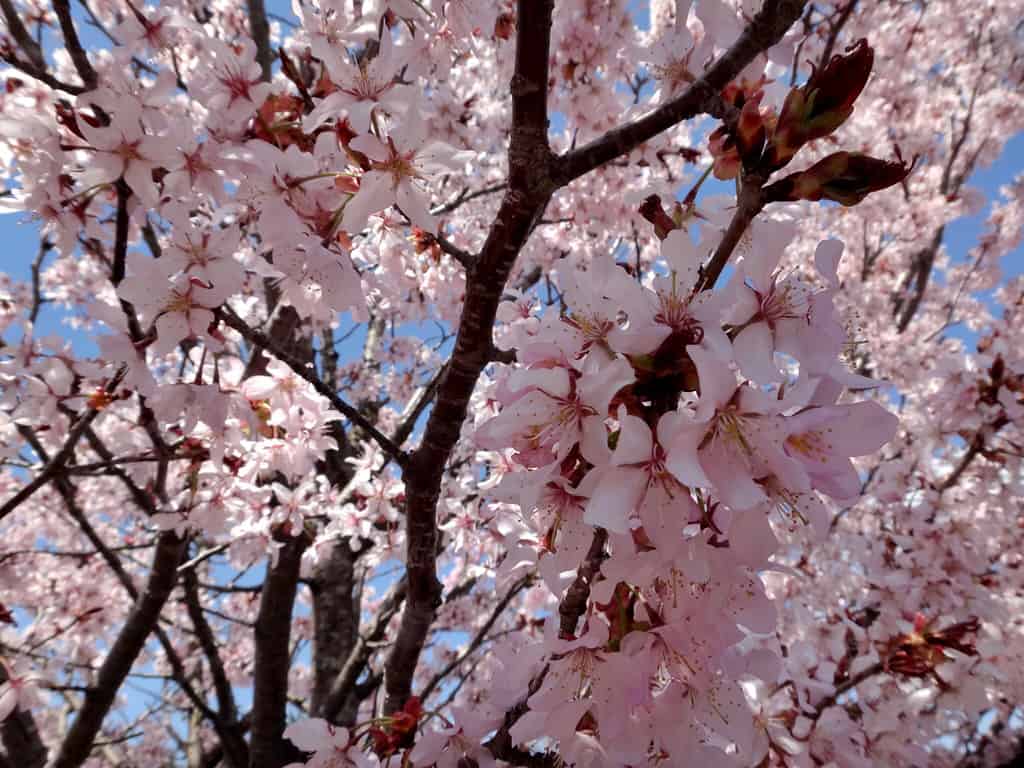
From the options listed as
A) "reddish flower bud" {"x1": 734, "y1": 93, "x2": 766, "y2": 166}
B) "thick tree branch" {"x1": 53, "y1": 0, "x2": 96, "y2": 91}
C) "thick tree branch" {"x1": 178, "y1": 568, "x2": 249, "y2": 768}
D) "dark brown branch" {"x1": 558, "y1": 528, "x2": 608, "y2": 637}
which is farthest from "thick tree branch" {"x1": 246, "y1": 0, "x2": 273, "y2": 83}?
"dark brown branch" {"x1": 558, "y1": 528, "x2": 608, "y2": 637}

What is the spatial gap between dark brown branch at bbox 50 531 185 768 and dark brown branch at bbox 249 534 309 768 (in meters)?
0.72

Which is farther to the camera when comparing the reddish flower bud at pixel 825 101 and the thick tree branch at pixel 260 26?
the thick tree branch at pixel 260 26

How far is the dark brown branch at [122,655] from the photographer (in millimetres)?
2521

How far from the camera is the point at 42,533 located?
7.39m

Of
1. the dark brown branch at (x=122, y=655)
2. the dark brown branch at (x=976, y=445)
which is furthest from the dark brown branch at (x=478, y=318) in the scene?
the dark brown branch at (x=976, y=445)

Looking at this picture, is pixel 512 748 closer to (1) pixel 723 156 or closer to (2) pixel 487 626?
(1) pixel 723 156

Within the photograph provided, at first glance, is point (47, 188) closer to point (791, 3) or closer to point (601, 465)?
point (601, 465)

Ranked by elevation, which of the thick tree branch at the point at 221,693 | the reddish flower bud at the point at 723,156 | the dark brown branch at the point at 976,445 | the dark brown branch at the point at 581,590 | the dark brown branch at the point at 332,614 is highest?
the dark brown branch at the point at 976,445

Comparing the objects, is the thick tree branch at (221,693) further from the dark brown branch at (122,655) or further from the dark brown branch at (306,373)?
the dark brown branch at (306,373)

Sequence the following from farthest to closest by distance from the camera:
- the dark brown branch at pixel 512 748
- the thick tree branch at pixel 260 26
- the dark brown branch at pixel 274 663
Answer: the thick tree branch at pixel 260 26 → the dark brown branch at pixel 274 663 → the dark brown branch at pixel 512 748

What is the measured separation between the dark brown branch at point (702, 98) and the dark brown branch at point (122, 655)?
2331 millimetres

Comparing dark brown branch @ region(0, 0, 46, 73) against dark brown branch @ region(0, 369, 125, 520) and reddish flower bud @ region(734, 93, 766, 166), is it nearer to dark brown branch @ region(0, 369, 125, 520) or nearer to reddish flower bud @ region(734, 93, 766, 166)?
dark brown branch @ region(0, 369, 125, 520)

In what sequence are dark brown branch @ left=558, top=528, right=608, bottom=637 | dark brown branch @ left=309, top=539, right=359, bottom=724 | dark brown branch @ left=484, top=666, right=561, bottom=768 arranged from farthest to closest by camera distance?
dark brown branch @ left=309, top=539, right=359, bottom=724 < dark brown branch @ left=484, top=666, right=561, bottom=768 < dark brown branch @ left=558, top=528, right=608, bottom=637

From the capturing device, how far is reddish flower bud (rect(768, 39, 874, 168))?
84cm
